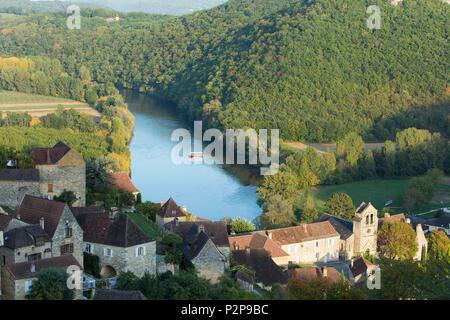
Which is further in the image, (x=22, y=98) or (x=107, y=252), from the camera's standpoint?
(x=22, y=98)

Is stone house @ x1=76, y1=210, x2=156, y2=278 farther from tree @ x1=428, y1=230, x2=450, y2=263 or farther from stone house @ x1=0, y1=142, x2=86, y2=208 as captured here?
tree @ x1=428, y1=230, x2=450, y2=263

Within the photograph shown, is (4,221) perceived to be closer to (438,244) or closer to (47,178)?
(47,178)

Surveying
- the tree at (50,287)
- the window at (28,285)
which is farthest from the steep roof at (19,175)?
the tree at (50,287)

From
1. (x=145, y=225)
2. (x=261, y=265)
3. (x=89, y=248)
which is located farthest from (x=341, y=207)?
(x=89, y=248)

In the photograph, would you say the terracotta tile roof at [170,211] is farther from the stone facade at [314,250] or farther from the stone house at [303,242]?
the stone facade at [314,250]

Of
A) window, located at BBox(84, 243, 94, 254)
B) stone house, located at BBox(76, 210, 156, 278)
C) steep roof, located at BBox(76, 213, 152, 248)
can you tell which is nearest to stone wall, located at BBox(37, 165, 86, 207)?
steep roof, located at BBox(76, 213, 152, 248)
